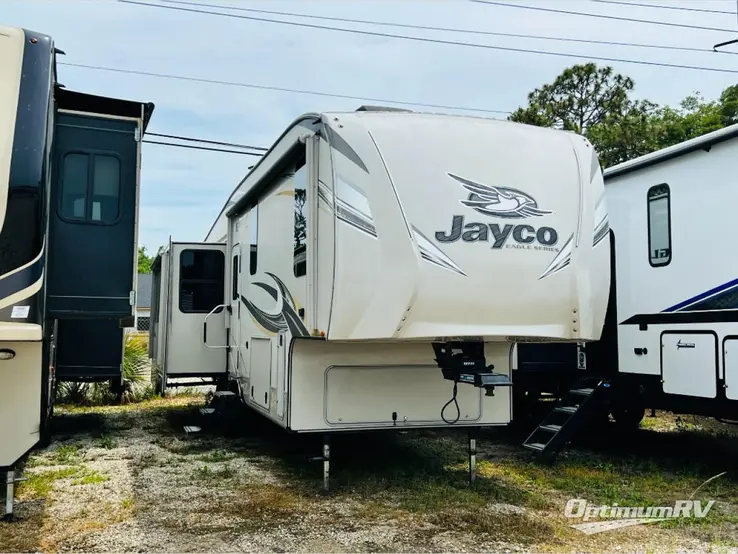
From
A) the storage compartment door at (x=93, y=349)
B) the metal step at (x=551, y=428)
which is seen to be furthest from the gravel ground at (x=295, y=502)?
the storage compartment door at (x=93, y=349)

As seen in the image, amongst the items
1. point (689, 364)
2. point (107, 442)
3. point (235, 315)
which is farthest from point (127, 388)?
point (689, 364)

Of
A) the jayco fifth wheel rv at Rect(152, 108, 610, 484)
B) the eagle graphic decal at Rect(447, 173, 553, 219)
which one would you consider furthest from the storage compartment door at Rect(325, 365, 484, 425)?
the eagle graphic decal at Rect(447, 173, 553, 219)

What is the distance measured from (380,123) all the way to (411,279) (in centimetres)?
118

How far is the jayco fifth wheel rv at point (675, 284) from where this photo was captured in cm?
612

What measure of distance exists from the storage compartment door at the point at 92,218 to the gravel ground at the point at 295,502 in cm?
153

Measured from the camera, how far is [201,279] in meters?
9.12

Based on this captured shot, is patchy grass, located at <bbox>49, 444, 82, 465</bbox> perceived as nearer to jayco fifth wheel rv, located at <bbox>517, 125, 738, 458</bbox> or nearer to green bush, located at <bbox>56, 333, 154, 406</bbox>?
green bush, located at <bbox>56, 333, 154, 406</bbox>

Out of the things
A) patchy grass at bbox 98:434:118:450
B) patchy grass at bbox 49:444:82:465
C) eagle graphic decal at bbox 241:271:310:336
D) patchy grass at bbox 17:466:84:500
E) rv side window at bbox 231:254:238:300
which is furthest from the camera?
rv side window at bbox 231:254:238:300

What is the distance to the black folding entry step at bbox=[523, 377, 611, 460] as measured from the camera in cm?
674

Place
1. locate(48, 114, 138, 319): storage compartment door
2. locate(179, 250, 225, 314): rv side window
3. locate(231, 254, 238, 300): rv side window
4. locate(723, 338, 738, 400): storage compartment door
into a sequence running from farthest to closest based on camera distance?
locate(179, 250, 225, 314): rv side window → locate(231, 254, 238, 300): rv side window → locate(723, 338, 738, 400): storage compartment door → locate(48, 114, 138, 319): storage compartment door

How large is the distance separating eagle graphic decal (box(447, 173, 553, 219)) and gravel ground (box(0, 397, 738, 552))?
7.19 ft

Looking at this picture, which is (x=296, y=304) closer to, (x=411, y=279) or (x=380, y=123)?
(x=411, y=279)

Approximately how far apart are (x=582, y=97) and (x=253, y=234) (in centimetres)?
2281

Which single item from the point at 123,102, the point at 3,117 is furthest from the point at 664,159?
the point at 3,117
